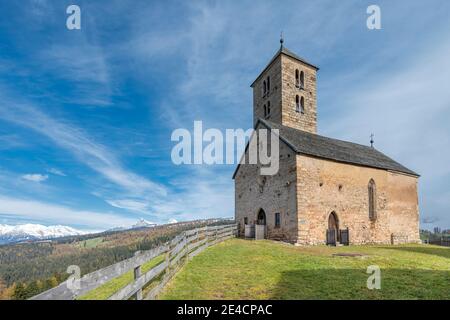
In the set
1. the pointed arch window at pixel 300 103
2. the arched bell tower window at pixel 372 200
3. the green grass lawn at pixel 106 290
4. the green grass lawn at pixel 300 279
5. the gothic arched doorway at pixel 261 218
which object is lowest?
the green grass lawn at pixel 106 290

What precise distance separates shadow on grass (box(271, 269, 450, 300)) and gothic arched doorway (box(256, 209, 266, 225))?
11952 millimetres

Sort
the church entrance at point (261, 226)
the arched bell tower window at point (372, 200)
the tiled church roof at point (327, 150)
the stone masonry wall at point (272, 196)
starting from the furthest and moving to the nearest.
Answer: the arched bell tower window at point (372, 200) → the church entrance at point (261, 226) → the tiled church roof at point (327, 150) → the stone masonry wall at point (272, 196)

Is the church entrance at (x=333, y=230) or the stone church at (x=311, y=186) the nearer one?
the church entrance at (x=333, y=230)

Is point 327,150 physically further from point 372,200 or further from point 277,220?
point 277,220

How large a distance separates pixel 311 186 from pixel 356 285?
11376 mm

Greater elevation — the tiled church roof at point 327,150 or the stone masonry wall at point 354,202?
the tiled church roof at point 327,150

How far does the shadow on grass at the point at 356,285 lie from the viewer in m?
6.20

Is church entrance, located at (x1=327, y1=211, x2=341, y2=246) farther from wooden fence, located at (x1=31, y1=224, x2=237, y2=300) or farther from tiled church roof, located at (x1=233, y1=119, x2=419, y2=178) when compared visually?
wooden fence, located at (x1=31, y1=224, x2=237, y2=300)

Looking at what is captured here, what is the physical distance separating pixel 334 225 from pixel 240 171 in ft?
31.0

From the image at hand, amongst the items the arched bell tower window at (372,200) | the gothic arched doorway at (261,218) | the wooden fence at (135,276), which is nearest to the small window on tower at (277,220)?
the gothic arched doorway at (261,218)

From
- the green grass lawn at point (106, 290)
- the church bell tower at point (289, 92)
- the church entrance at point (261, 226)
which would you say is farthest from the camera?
the church bell tower at point (289, 92)

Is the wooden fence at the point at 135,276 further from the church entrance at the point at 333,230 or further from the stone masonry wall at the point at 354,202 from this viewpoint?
the church entrance at the point at 333,230

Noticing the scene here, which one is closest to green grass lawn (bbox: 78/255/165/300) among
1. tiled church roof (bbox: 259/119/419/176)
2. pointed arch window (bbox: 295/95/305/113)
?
tiled church roof (bbox: 259/119/419/176)

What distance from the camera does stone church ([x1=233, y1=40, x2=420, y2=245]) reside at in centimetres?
1788
